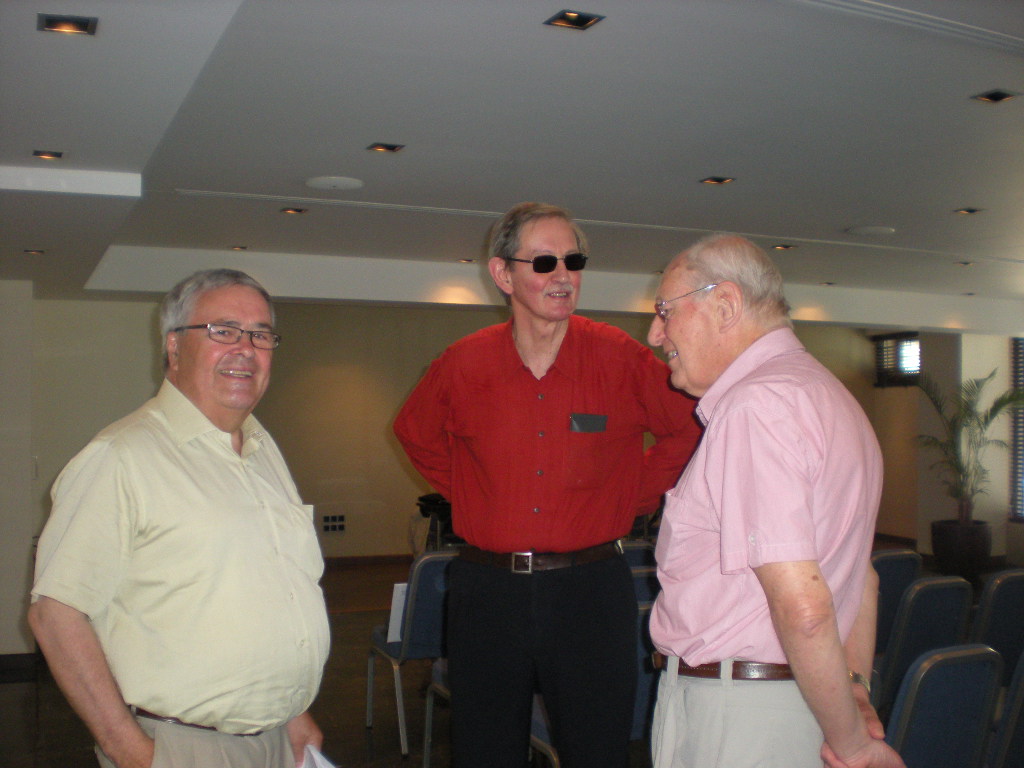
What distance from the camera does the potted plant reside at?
9.72 m

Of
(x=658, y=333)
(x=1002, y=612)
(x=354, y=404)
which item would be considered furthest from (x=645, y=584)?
(x=354, y=404)

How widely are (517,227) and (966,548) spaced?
9242 millimetres

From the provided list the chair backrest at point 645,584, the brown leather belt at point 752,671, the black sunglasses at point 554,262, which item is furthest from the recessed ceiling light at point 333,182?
the brown leather belt at point 752,671

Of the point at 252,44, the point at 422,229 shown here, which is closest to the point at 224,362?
the point at 252,44

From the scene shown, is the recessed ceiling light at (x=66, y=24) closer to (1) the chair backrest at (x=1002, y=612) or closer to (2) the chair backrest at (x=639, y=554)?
(2) the chair backrest at (x=639, y=554)

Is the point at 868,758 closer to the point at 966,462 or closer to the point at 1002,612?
the point at 1002,612

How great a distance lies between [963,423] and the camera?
33.2 ft

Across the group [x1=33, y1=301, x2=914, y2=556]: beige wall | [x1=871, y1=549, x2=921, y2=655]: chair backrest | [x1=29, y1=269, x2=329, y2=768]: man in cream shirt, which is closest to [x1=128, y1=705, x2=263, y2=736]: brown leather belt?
[x1=29, y1=269, x2=329, y2=768]: man in cream shirt

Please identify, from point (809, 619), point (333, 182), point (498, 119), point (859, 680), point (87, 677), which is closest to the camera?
point (809, 619)

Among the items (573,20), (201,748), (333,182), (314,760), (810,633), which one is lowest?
(314,760)

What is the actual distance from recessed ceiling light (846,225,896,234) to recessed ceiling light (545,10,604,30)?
3.89 m

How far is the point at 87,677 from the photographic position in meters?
1.51

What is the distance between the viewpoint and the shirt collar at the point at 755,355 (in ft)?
5.25

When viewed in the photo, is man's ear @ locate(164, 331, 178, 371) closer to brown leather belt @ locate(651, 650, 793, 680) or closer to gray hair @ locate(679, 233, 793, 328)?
gray hair @ locate(679, 233, 793, 328)
